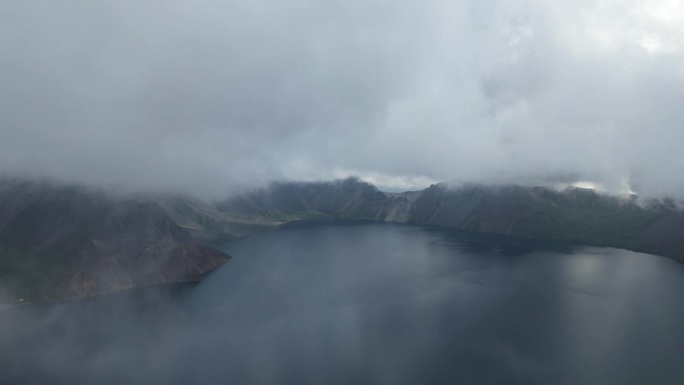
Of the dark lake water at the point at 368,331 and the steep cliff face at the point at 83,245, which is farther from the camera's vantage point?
the steep cliff face at the point at 83,245

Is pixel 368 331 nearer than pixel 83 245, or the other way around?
pixel 368 331

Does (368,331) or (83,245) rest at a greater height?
(83,245)

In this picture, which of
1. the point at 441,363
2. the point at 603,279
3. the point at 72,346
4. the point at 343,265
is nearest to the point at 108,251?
the point at 72,346

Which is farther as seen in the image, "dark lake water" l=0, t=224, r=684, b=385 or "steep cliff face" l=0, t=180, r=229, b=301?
"steep cliff face" l=0, t=180, r=229, b=301
